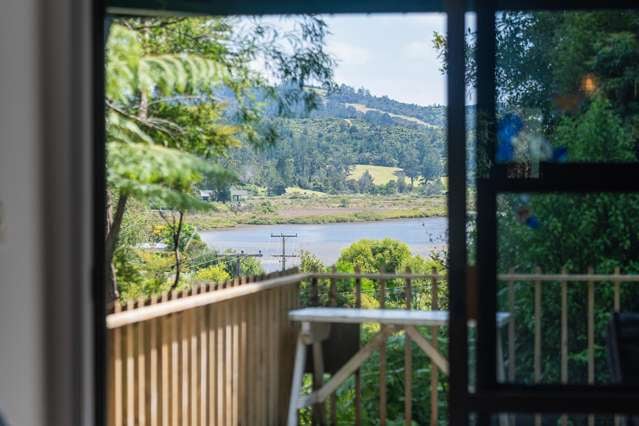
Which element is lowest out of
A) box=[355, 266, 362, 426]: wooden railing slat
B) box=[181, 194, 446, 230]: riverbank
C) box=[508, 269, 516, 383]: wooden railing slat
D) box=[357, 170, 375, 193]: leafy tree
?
box=[355, 266, 362, 426]: wooden railing slat

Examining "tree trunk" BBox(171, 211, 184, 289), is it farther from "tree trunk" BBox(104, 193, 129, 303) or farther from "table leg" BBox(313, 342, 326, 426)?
"table leg" BBox(313, 342, 326, 426)

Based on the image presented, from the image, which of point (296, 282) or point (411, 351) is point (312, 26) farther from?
point (411, 351)

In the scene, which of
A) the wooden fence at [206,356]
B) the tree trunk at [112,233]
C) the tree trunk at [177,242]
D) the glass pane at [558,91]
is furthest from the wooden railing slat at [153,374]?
the glass pane at [558,91]

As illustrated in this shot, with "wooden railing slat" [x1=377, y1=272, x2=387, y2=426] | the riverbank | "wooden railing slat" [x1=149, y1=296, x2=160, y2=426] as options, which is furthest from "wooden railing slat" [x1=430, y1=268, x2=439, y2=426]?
"wooden railing slat" [x1=149, y1=296, x2=160, y2=426]

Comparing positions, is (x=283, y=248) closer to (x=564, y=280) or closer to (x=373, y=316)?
(x=373, y=316)

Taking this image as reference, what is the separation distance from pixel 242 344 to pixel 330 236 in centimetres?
80

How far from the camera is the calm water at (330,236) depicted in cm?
421

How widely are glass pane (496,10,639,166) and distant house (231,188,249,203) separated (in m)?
2.10

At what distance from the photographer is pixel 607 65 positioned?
7.28 feet

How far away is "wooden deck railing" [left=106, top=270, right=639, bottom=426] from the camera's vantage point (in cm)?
307

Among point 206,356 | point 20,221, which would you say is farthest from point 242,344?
point 20,221

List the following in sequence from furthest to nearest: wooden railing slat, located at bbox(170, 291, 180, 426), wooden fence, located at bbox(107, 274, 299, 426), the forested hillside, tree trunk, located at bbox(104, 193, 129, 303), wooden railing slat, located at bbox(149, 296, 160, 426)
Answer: the forested hillside
tree trunk, located at bbox(104, 193, 129, 303)
wooden railing slat, located at bbox(170, 291, 180, 426)
wooden railing slat, located at bbox(149, 296, 160, 426)
wooden fence, located at bbox(107, 274, 299, 426)

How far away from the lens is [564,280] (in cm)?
223

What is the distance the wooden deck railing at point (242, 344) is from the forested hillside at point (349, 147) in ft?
1.84
